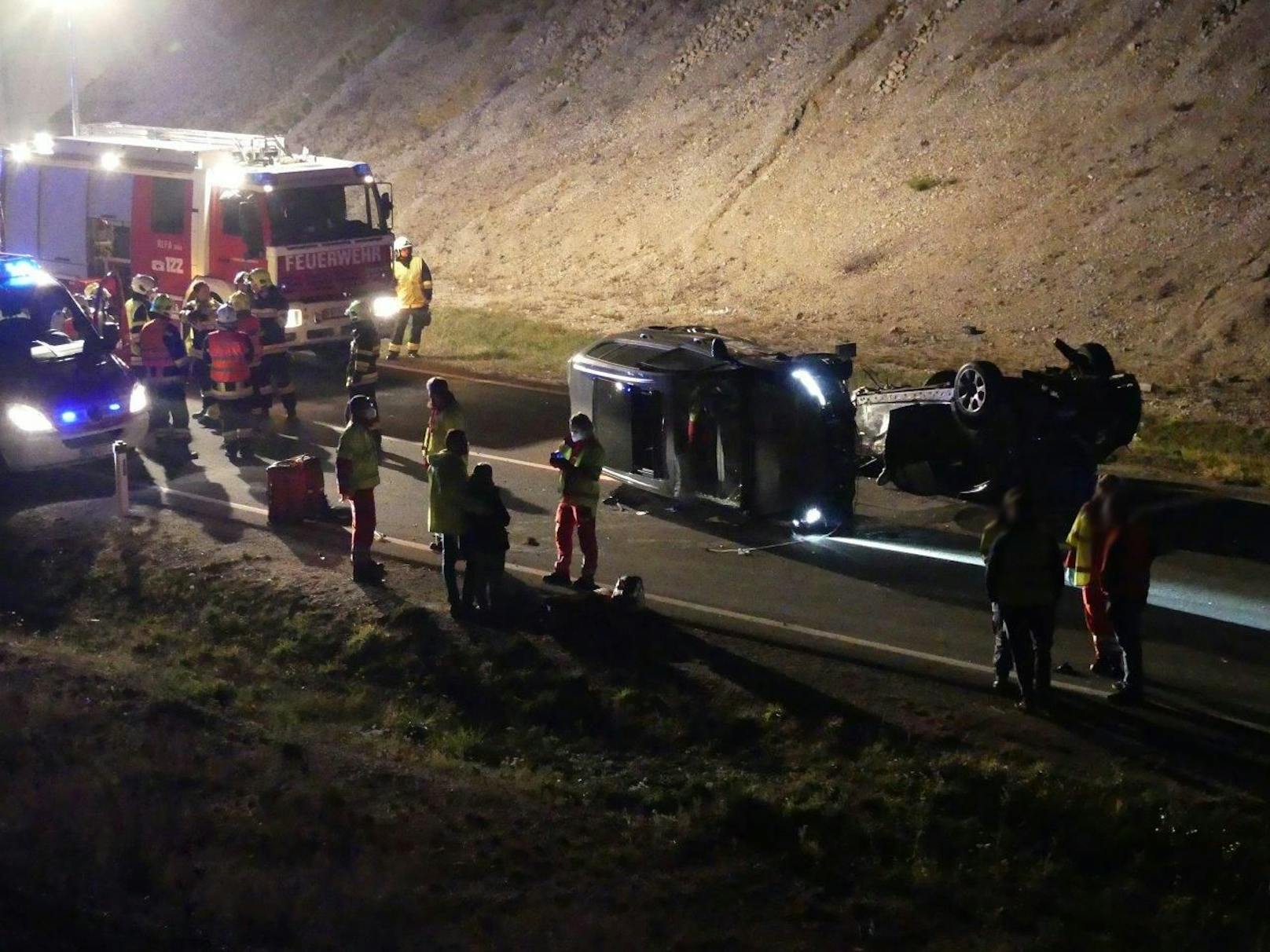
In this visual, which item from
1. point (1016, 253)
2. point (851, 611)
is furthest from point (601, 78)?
point (851, 611)

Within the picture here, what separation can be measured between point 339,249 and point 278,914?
1541cm

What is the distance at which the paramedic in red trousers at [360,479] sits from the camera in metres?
12.7

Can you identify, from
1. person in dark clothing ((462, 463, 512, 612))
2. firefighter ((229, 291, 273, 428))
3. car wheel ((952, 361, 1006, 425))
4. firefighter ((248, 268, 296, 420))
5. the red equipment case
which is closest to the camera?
person in dark clothing ((462, 463, 512, 612))

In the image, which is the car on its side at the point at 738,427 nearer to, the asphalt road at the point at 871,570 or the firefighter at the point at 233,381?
the asphalt road at the point at 871,570

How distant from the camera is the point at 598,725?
10.2m

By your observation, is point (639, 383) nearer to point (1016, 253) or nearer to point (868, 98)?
point (1016, 253)

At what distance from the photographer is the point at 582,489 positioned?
40.2ft

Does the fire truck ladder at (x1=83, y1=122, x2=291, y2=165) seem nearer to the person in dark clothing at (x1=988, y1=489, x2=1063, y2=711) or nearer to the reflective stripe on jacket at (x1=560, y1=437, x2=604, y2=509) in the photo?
the reflective stripe on jacket at (x1=560, y1=437, x2=604, y2=509)

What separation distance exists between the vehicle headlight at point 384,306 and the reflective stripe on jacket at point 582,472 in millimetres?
10791

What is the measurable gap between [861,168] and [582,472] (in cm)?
1813

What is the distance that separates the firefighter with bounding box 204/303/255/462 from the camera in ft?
55.0

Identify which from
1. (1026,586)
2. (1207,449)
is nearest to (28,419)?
(1026,586)

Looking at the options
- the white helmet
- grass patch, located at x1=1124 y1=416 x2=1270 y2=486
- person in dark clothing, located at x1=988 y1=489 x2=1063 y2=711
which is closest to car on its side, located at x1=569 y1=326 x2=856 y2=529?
person in dark clothing, located at x1=988 y1=489 x2=1063 y2=711

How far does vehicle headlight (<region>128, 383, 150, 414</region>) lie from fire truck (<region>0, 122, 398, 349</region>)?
17.0 ft
